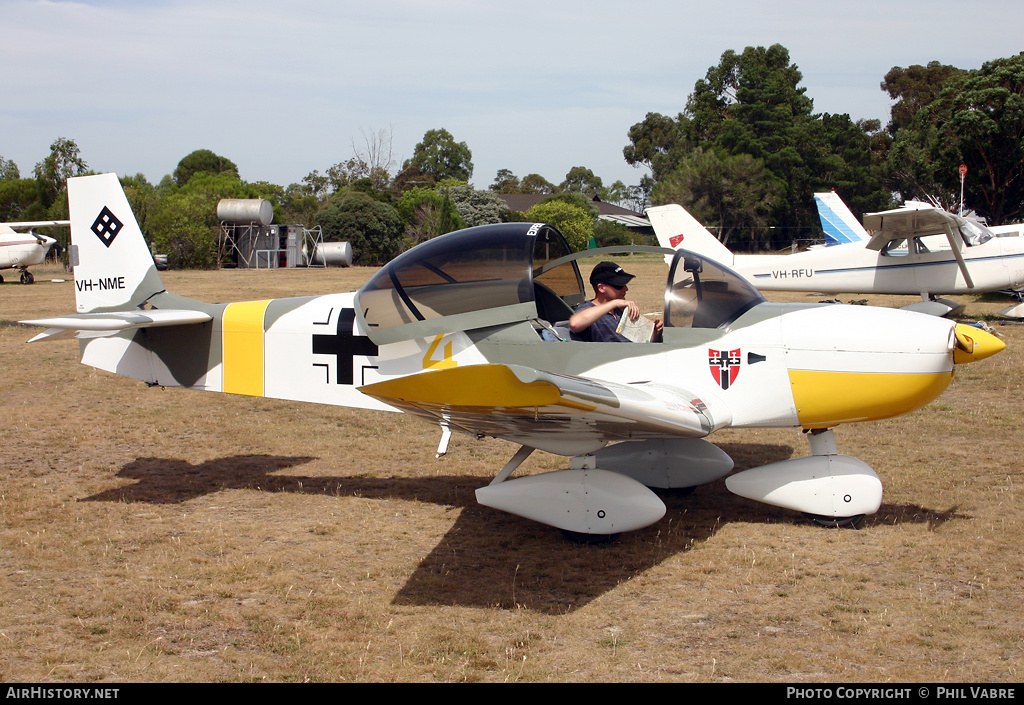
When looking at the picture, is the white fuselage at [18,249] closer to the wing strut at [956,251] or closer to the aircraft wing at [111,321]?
the aircraft wing at [111,321]

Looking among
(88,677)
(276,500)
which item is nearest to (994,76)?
(276,500)

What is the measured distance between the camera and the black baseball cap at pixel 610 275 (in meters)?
5.53

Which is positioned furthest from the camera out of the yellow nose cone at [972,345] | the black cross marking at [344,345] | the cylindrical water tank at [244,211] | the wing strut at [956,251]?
the cylindrical water tank at [244,211]

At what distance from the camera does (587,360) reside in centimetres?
536

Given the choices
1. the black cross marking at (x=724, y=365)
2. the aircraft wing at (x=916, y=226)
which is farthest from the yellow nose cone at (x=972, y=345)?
the aircraft wing at (x=916, y=226)

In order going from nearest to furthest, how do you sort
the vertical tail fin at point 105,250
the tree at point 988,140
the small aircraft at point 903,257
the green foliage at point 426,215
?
the vertical tail fin at point 105,250 → the small aircraft at point 903,257 → the tree at point 988,140 → the green foliage at point 426,215

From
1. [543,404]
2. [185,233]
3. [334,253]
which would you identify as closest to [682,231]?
[543,404]

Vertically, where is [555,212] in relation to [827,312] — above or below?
above

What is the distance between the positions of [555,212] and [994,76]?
22196 millimetres

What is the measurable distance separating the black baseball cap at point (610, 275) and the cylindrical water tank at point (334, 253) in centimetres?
3809

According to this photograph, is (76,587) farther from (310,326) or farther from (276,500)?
(310,326)

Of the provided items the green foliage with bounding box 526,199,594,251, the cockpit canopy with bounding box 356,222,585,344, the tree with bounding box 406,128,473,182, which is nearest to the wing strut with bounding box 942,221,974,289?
the cockpit canopy with bounding box 356,222,585,344

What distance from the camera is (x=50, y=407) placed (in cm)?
921

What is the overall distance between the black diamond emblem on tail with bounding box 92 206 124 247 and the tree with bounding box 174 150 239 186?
316ft
